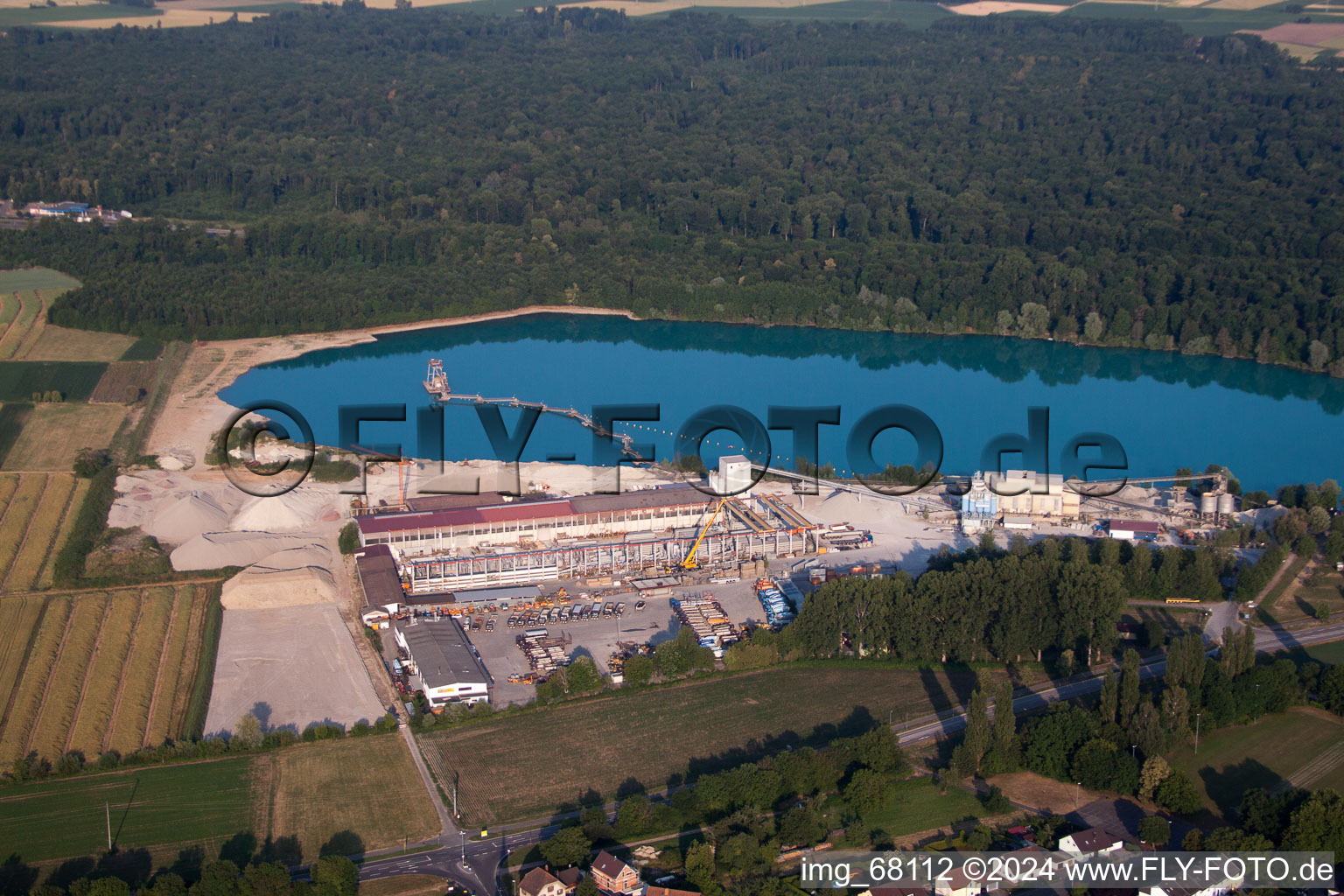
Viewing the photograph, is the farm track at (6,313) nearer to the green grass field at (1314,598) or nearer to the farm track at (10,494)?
the farm track at (10,494)

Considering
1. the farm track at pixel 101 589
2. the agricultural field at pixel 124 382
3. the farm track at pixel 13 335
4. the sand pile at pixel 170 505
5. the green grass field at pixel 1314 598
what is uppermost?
the farm track at pixel 13 335

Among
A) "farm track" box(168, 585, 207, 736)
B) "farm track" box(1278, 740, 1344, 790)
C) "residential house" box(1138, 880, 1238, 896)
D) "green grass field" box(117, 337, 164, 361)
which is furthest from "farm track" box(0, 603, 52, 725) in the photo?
"green grass field" box(117, 337, 164, 361)

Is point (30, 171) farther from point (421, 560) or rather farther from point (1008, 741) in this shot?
point (1008, 741)

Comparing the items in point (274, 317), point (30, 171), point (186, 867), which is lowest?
point (186, 867)

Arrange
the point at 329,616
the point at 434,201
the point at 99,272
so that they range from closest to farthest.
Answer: the point at 329,616
the point at 99,272
the point at 434,201

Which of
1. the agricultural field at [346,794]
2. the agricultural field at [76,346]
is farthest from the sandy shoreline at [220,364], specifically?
the agricultural field at [346,794]

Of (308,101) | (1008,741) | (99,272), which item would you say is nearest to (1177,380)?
(1008,741)
